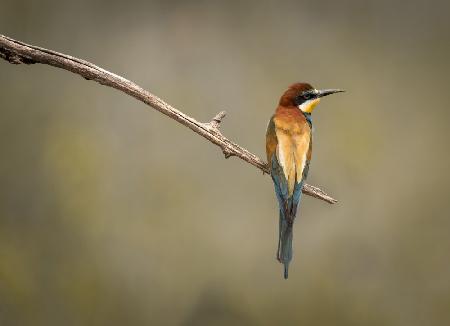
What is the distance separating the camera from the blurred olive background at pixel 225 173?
2.42 meters

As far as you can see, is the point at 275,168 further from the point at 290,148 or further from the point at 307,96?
the point at 307,96

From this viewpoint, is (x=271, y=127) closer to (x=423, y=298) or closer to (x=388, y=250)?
(x=388, y=250)

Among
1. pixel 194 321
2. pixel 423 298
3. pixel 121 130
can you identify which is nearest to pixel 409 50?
pixel 423 298

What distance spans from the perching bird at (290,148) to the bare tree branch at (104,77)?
0.19 ft

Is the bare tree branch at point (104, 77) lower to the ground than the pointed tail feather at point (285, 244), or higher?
higher

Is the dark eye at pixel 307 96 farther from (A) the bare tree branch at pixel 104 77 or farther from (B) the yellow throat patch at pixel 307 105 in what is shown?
(A) the bare tree branch at pixel 104 77

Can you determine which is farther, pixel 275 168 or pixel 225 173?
pixel 225 173

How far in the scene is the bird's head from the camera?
1.60 m

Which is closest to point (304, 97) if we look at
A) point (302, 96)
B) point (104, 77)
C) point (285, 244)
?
point (302, 96)

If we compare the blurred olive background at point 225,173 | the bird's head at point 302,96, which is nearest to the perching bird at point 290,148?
the bird's head at point 302,96

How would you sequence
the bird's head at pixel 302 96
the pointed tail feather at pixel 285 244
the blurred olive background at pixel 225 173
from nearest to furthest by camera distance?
the pointed tail feather at pixel 285 244
the bird's head at pixel 302 96
the blurred olive background at pixel 225 173

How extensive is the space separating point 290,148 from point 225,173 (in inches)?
37.4

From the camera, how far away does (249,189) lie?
2.48 m

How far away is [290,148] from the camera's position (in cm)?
156
